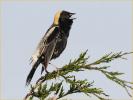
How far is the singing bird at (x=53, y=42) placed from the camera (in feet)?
22.6

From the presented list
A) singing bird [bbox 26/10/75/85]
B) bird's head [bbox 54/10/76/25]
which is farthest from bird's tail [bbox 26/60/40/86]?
bird's head [bbox 54/10/76/25]

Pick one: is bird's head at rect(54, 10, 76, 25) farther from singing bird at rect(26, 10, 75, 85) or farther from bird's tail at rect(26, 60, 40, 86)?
bird's tail at rect(26, 60, 40, 86)

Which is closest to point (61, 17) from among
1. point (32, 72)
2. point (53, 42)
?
point (53, 42)

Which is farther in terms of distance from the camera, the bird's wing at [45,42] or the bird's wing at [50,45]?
the bird's wing at [50,45]

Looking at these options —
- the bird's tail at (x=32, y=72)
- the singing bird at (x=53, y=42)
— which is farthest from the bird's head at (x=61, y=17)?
the bird's tail at (x=32, y=72)

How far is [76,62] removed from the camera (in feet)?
19.8

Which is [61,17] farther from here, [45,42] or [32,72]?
[32,72]

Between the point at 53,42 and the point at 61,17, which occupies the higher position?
the point at 61,17

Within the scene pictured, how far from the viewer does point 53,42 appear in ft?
24.9

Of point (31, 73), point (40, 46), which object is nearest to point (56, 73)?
point (31, 73)

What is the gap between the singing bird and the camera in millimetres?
6900

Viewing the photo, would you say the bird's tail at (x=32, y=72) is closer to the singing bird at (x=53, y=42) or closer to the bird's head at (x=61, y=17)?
the singing bird at (x=53, y=42)

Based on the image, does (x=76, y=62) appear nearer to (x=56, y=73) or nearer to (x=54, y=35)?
(x=56, y=73)

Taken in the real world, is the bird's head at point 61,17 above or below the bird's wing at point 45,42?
above
